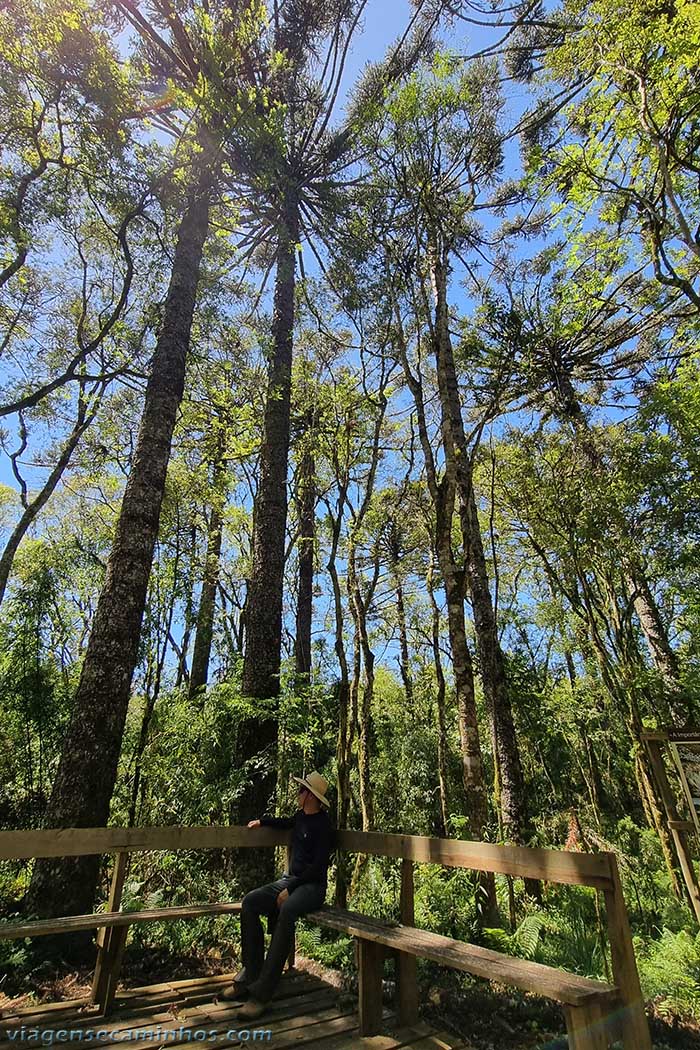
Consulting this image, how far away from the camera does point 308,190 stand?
11.4 metres

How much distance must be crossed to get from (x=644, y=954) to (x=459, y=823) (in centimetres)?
192

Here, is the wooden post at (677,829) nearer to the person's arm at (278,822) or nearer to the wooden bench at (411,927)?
the wooden bench at (411,927)

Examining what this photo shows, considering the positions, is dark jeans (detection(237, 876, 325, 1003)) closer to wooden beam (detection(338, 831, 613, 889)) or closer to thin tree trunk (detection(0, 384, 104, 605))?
wooden beam (detection(338, 831, 613, 889))

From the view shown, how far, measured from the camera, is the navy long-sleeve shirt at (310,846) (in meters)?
3.89

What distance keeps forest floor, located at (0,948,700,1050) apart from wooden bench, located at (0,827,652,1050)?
0.32 m

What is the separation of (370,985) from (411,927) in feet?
1.26

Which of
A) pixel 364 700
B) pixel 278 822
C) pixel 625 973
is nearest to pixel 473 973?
pixel 625 973

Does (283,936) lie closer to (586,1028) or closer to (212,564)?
(586,1028)

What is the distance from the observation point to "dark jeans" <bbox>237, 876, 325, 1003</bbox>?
3389 millimetres

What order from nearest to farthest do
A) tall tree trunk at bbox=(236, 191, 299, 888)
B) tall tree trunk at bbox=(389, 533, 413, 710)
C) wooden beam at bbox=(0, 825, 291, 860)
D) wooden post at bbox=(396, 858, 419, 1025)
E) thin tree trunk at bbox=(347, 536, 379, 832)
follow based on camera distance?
wooden post at bbox=(396, 858, 419, 1025), wooden beam at bbox=(0, 825, 291, 860), thin tree trunk at bbox=(347, 536, 379, 832), tall tree trunk at bbox=(236, 191, 299, 888), tall tree trunk at bbox=(389, 533, 413, 710)

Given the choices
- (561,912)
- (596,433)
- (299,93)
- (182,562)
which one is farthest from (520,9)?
(561,912)

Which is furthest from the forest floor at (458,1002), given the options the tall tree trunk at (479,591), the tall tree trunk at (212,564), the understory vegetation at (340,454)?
the tall tree trunk at (212,564)

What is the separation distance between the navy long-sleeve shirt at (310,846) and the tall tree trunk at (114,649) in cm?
188

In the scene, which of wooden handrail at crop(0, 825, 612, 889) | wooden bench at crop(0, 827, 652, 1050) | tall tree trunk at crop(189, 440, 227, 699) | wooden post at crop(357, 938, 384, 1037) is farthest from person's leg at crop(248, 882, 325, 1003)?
tall tree trunk at crop(189, 440, 227, 699)
